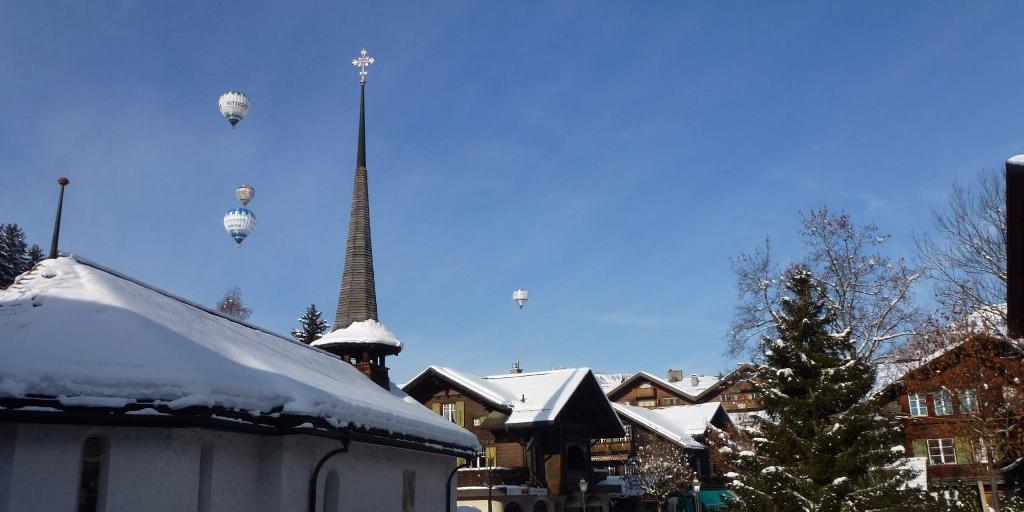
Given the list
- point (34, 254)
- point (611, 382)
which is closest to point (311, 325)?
point (34, 254)

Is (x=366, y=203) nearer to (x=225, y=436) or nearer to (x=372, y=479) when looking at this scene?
(x=372, y=479)

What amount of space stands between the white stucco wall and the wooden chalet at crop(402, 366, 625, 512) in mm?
20951

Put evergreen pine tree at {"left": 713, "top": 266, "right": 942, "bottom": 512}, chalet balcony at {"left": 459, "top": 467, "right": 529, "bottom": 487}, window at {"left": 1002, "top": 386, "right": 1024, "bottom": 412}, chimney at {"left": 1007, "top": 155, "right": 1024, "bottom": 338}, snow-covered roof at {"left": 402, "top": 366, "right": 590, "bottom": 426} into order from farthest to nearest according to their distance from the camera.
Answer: snow-covered roof at {"left": 402, "top": 366, "right": 590, "bottom": 426}, chalet balcony at {"left": 459, "top": 467, "right": 529, "bottom": 487}, window at {"left": 1002, "top": 386, "right": 1024, "bottom": 412}, evergreen pine tree at {"left": 713, "top": 266, "right": 942, "bottom": 512}, chimney at {"left": 1007, "top": 155, "right": 1024, "bottom": 338}

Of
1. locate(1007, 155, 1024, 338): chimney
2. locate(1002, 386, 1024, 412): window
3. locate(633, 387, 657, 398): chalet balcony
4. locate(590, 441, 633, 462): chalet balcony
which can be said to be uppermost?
locate(633, 387, 657, 398): chalet balcony

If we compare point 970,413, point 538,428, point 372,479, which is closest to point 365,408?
point 372,479

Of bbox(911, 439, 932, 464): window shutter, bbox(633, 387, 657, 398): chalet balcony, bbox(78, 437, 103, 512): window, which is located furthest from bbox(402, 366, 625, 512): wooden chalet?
bbox(633, 387, 657, 398): chalet balcony

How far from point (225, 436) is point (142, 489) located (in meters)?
1.59

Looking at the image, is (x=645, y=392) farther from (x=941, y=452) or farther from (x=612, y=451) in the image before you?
(x=941, y=452)

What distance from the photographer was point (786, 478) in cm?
1884

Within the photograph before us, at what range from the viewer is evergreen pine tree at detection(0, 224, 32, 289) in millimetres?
51344

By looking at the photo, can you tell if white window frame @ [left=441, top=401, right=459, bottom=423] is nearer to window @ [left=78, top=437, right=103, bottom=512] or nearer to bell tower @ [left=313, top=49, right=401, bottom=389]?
bell tower @ [left=313, top=49, right=401, bottom=389]

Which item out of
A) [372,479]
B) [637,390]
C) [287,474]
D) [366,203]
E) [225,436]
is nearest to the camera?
[225,436]

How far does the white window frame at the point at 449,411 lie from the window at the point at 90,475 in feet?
101

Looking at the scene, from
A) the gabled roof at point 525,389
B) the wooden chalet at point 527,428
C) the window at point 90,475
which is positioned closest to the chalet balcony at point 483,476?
the wooden chalet at point 527,428
